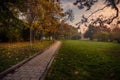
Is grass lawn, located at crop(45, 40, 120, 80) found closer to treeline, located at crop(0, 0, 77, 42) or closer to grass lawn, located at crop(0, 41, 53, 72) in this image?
grass lawn, located at crop(0, 41, 53, 72)

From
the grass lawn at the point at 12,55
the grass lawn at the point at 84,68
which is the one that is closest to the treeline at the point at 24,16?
the grass lawn at the point at 12,55

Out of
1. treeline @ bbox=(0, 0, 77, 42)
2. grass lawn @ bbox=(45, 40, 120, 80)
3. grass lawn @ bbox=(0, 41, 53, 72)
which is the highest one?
treeline @ bbox=(0, 0, 77, 42)

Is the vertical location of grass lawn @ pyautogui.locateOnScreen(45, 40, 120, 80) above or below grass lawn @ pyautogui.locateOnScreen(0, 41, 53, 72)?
below

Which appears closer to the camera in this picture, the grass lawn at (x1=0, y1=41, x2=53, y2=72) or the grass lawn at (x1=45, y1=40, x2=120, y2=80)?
the grass lawn at (x1=45, y1=40, x2=120, y2=80)

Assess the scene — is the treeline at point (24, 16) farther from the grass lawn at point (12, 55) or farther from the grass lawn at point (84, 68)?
the grass lawn at point (84, 68)

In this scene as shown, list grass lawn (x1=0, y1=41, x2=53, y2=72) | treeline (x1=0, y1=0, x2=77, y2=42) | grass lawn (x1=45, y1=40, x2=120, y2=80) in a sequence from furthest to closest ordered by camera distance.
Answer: treeline (x1=0, y1=0, x2=77, y2=42) < grass lawn (x1=0, y1=41, x2=53, y2=72) < grass lawn (x1=45, y1=40, x2=120, y2=80)

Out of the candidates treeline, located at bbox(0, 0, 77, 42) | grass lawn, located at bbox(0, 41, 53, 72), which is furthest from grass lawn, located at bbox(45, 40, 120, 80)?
treeline, located at bbox(0, 0, 77, 42)

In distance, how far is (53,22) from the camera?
43.3 m

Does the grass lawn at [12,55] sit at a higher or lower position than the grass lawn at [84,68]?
higher

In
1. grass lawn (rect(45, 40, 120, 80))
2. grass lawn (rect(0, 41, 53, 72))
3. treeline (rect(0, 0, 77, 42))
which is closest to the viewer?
grass lawn (rect(45, 40, 120, 80))

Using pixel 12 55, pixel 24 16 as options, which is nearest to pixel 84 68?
pixel 12 55

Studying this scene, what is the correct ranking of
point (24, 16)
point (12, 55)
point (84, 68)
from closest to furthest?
point (84, 68) → point (12, 55) → point (24, 16)

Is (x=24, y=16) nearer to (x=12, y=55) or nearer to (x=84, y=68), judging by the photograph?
(x=12, y=55)

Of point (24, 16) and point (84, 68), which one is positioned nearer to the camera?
point (84, 68)
